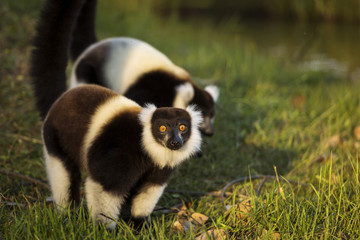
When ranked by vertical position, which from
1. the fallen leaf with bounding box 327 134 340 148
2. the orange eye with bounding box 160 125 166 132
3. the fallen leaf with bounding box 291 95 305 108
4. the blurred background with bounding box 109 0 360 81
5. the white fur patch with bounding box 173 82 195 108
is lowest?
the blurred background with bounding box 109 0 360 81

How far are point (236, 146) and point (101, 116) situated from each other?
2.23 m

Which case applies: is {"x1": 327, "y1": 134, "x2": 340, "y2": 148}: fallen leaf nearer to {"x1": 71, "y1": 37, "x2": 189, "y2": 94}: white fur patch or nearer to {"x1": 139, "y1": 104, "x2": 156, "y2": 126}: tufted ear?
→ {"x1": 71, "y1": 37, "x2": 189, "y2": 94}: white fur patch

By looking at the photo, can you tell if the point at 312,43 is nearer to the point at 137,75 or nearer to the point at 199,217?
the point at 137,75

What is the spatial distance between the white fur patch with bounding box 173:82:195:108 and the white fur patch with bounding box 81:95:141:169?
1296 millimetres

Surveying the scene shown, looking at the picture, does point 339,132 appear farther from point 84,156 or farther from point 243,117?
point 84,156

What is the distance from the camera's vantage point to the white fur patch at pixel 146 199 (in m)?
3.39

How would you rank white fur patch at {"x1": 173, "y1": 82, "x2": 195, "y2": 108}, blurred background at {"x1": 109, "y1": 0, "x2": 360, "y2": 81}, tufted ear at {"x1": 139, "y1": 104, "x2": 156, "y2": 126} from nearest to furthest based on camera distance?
tufted ear at {"x1": 139, "y1": 104, "x2": 156, "y2": 126} → white fur patch at {"x1": 173, "y1": 82, "x2": 195, "y2": 108} → blurred background at {"x1": 109, "y1": 0, "x2": 360, "y2": 81}

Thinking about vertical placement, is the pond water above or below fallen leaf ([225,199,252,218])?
below

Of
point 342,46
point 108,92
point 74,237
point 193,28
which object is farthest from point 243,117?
point 342,46

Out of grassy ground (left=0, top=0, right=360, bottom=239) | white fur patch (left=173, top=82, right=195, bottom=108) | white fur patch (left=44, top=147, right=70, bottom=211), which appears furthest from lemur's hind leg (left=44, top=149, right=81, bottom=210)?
white fur patch (left=173, top=82, right=195, bottom=108)

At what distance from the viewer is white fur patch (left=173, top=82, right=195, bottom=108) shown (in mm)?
4781

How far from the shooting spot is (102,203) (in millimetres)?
3205

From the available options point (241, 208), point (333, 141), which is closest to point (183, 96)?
point (241, 208)

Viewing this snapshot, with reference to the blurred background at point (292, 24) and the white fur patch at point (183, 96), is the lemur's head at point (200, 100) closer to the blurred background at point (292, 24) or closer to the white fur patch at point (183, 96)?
the white fur patch at point (183, 96)
